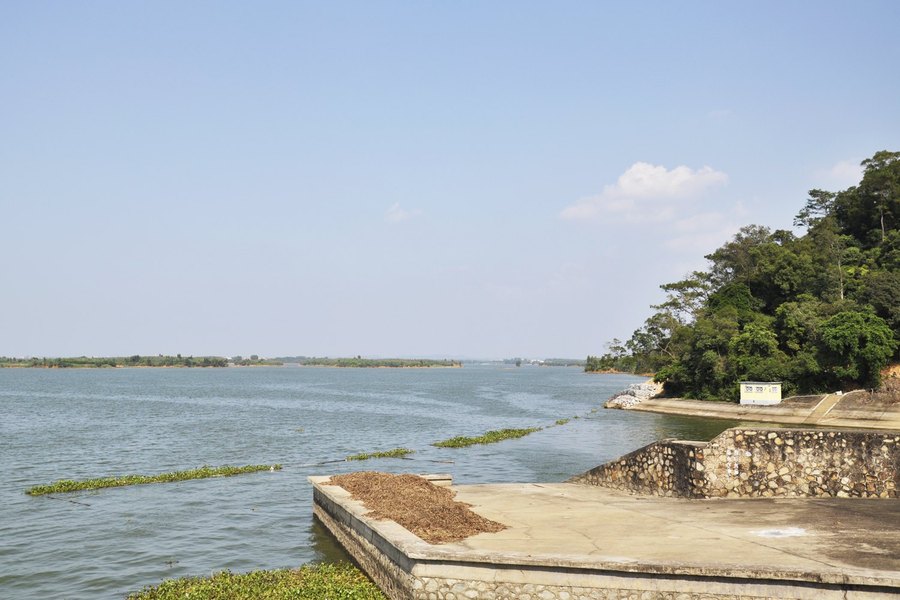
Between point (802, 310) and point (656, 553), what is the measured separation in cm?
7319

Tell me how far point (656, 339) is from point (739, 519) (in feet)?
319

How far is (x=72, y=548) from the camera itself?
19828 mm

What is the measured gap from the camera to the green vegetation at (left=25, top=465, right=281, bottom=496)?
2891 cm

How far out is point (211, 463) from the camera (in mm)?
37594

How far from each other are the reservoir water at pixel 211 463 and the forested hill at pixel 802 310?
38.7 ft

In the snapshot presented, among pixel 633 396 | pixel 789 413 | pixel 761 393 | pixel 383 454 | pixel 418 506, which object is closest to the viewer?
pixel 418 506

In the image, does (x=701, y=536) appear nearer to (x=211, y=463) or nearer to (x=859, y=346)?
(x=211, y=463)

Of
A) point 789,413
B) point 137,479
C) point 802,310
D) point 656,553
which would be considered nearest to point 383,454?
point 137,479

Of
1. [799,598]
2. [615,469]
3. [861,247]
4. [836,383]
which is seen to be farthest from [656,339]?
[799,598]

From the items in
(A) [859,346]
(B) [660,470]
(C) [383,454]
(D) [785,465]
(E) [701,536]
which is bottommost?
(C) [383,454]

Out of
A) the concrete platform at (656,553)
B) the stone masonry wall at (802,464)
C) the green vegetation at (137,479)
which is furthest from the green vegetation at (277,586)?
the green vegetation at (137,479)

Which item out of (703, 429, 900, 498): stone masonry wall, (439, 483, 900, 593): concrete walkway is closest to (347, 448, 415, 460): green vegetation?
(439, 483, 900, 593): concrete walkway

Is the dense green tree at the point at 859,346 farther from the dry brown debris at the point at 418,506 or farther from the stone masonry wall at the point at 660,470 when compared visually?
the dry brown debris at the point at 418,506

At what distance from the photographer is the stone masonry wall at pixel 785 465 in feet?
52.9
